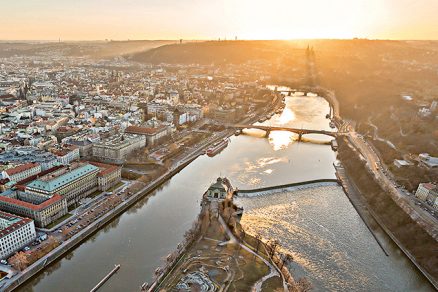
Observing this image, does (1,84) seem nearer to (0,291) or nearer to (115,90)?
(115,90)

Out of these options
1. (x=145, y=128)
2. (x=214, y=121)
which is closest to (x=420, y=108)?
(x=214, y=121)

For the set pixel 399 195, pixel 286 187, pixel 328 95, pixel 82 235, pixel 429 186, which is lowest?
pixel 82 235

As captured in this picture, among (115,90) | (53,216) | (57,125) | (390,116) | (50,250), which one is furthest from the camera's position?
(115,90)

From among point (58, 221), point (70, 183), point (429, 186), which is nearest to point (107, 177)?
point (70, 183)

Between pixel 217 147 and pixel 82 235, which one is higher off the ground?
pixel 217 147

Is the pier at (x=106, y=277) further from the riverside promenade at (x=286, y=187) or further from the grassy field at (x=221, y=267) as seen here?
the riverside promenade at (x=286, y=187)

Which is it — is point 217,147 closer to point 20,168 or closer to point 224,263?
point 20,168
